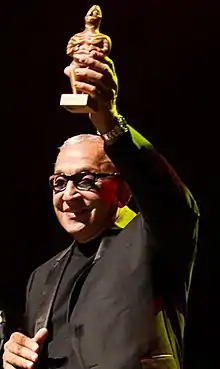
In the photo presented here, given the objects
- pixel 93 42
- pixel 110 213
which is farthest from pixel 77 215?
pixel 93 42

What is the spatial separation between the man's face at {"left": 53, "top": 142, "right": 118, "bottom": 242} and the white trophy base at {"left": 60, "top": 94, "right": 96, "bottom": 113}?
0.85 feet

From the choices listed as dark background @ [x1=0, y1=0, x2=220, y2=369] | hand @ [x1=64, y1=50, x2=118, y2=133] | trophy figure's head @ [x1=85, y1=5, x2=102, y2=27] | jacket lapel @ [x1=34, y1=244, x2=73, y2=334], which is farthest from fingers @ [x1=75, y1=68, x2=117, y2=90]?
dark background @ [x1=0, y1=0, x2=220, y2=369]

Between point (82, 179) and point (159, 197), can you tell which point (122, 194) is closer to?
point (82, 179)

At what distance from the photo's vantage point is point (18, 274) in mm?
2291

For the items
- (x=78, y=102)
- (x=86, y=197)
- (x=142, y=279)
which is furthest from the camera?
(x=86, y=197)

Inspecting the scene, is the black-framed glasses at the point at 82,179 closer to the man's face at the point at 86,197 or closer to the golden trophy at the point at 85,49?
the man's face at the point at 86,197

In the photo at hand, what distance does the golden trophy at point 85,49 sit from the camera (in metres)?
1.25

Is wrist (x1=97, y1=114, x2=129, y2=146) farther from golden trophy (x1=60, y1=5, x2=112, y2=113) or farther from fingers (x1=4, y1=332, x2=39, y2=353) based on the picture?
fingers (x1=4, y1=332, x2=39, y2=353)

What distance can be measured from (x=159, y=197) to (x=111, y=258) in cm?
18

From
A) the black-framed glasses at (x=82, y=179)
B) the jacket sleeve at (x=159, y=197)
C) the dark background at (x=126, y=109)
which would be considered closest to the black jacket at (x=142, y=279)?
the jacket sleeve at (x=159, y=197)

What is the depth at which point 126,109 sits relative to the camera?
7.39 ft

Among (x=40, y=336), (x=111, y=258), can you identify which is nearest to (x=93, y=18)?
(x=111, y=258)

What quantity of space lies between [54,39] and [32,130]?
0.24 meters

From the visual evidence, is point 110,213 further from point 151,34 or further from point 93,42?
point 151,34
